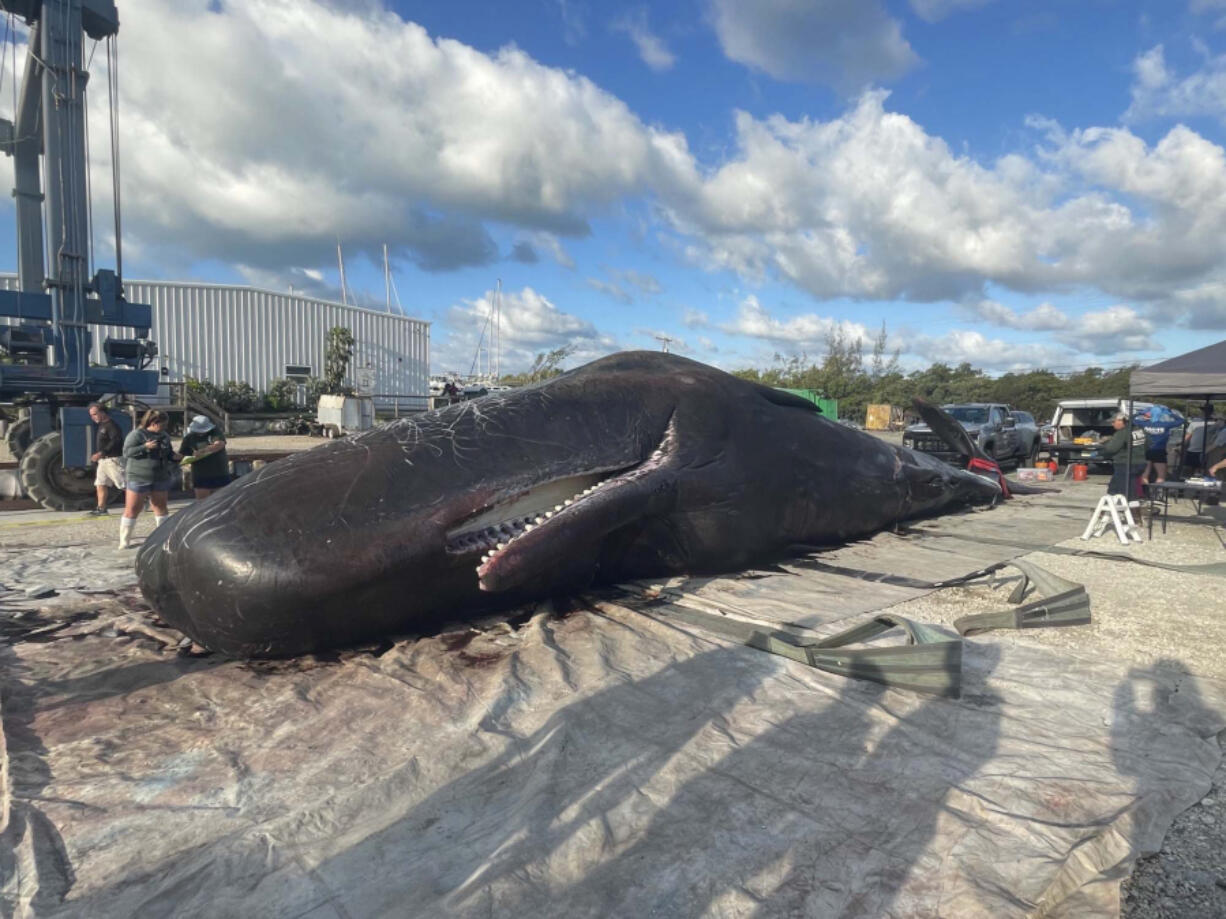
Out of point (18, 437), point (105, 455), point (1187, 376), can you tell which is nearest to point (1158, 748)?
point (1187, 376)

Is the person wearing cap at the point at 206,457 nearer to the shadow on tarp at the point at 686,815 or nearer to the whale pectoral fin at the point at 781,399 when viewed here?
the whale pectoral fin at the point at 781,399

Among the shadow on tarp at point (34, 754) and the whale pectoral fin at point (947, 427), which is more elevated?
the whale pectoral fin at point (947, 427)

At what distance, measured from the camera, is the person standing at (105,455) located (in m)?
10.5

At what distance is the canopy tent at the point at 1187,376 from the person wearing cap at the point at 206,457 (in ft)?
41.8

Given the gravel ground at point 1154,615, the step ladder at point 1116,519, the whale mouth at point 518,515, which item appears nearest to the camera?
the gravel ground at point 1154,615

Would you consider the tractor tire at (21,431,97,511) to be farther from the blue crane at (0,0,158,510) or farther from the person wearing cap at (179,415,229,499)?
the person wearing cap at (179,415,229,499)

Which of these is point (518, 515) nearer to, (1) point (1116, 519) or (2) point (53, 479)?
(1) point (1116, 519)

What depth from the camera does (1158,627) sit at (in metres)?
5.51

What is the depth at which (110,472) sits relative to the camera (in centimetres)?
1045

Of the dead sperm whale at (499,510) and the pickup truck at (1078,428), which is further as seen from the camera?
the pickup truck at (1078,428)

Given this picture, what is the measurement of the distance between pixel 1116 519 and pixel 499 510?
8530mm

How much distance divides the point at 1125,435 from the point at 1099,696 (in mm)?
9424

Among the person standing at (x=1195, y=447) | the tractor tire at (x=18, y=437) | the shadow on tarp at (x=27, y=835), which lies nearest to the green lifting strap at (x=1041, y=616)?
the shadow on tarp at (x=27, y=835)

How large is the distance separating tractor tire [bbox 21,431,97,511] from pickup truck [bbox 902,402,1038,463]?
18.8 meters
